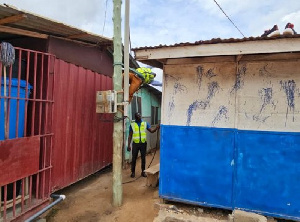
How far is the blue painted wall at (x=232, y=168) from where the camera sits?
13.9 feet

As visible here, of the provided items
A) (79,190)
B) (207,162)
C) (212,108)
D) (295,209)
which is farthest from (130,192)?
(295,209)

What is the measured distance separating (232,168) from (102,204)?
283 cm

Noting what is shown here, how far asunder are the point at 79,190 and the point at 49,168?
149cm

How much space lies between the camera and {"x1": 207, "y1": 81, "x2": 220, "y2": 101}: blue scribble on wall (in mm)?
4629

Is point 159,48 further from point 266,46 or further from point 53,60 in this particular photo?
point 53,60

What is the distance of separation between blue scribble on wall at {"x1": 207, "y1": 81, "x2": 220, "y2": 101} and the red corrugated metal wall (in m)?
2.67

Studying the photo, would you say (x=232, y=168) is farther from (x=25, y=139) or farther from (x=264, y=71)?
(x=25, y=139)

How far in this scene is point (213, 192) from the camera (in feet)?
15.3

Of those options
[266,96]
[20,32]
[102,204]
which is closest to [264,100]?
[266,96]

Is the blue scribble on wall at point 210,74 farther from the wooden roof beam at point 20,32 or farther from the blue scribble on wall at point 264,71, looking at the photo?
the wooden roof beam at point 20,32

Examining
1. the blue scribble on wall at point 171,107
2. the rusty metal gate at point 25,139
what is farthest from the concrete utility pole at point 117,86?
the rusty metal gate at point 25,139

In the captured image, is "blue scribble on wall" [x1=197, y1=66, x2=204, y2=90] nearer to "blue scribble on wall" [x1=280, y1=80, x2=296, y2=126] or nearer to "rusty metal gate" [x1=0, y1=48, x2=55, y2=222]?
"blue scribble on wall" [x1=280, y1=80, x2=296, y2=126]

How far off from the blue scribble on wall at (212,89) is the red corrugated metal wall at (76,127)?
2.67 meters

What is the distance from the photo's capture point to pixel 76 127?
597cm
